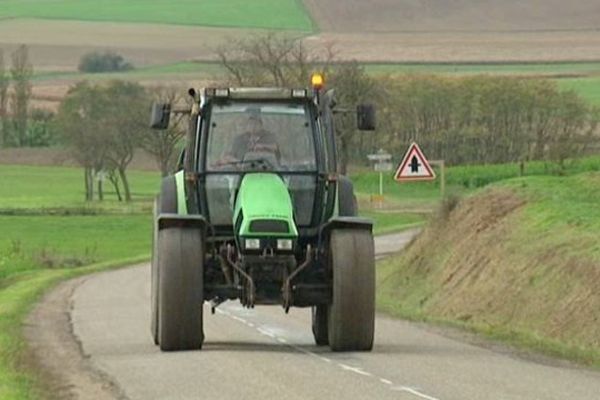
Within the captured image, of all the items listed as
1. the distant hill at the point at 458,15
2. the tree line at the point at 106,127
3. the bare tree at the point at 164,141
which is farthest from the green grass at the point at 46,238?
the distant hill at the point at 458,15

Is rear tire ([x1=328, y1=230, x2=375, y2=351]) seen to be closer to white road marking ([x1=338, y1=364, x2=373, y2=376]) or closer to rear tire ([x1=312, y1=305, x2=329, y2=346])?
rear tire ([x1=312, y1=305, x2=329, y2=346])

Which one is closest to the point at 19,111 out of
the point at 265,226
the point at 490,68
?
the point at 490,68

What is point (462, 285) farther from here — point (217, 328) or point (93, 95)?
point (93, 95)

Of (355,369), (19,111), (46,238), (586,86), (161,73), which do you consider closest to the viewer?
(355,369)

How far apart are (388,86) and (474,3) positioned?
3102 cm

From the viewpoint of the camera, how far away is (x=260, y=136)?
74.6 feet

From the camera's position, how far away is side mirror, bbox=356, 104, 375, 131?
2245cm

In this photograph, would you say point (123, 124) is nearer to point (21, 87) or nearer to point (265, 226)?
point (21, 87)

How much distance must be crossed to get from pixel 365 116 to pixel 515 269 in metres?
10.8

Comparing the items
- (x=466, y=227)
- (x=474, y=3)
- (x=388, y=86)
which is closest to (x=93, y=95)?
(x=388, y=86)

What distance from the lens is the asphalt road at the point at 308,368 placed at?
1709cm

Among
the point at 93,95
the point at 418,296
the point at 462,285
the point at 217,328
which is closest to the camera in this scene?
the point at 217,328

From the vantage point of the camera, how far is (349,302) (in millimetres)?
21688

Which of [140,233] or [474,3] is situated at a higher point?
[474,3]
